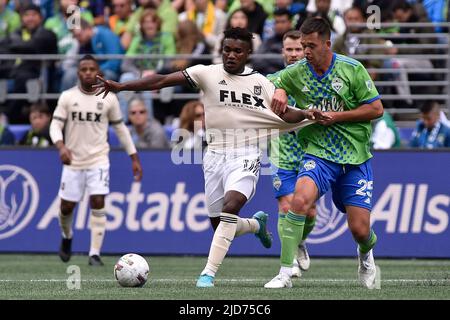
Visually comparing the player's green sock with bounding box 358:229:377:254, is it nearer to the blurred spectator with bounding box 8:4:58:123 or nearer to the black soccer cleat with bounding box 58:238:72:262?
the black soccer cleat with bounding box 58:238:72:262

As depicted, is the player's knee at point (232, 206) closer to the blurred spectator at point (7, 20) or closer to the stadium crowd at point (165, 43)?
the stadium crowd at point (165, 43)

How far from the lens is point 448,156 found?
16.2 metres

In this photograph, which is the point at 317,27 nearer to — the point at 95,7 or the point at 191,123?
the point at 191,123

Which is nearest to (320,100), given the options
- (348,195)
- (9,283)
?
(348,195)

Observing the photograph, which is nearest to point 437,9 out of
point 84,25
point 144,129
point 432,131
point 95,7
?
point 432,131

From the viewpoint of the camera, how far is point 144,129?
1758 centimetres

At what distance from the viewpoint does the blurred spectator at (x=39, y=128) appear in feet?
57.7

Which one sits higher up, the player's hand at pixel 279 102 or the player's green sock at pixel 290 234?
the player's hand at pixel 279 102

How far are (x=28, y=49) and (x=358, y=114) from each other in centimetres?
1055

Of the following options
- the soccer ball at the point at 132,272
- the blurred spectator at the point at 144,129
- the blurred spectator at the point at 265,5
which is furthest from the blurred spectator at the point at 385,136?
the soccer ball at the point at 132,272

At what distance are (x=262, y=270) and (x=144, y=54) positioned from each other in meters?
6.55

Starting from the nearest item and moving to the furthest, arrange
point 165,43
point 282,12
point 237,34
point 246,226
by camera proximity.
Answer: point 237,34
point 246,226
point 282,12
point 165,43

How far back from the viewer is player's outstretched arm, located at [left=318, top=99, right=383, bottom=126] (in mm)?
9950

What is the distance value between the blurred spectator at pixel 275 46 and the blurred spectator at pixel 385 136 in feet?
6.98
